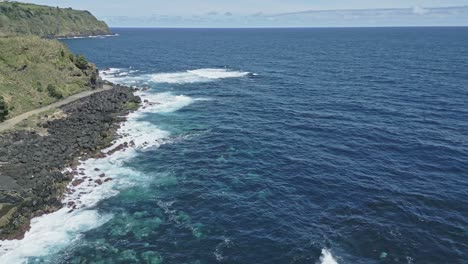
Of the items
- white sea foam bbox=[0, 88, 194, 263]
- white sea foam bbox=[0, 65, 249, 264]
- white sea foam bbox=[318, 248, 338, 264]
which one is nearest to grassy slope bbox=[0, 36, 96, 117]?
white sea foam bbox=[0, 65, 249, 264]

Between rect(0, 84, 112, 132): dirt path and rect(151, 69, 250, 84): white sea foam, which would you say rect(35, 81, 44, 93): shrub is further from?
rect(151, 69, 250, 84): white sea foam

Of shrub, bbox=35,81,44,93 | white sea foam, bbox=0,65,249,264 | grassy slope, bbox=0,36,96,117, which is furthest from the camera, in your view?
shrub, bbox=35,81,44,93

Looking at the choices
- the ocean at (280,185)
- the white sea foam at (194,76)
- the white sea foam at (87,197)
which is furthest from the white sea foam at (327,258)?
the white sea foam at (194,76)

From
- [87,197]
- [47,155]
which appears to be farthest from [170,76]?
[87,197]

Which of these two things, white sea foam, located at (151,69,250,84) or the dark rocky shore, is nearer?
the dark rocky shore

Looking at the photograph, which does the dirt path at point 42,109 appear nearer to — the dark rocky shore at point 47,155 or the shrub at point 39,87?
the dark rocky shore at point 47,155

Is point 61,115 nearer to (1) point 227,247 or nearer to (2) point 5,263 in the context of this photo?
(2) point 5,263

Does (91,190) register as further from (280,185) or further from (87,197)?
(280,185)
